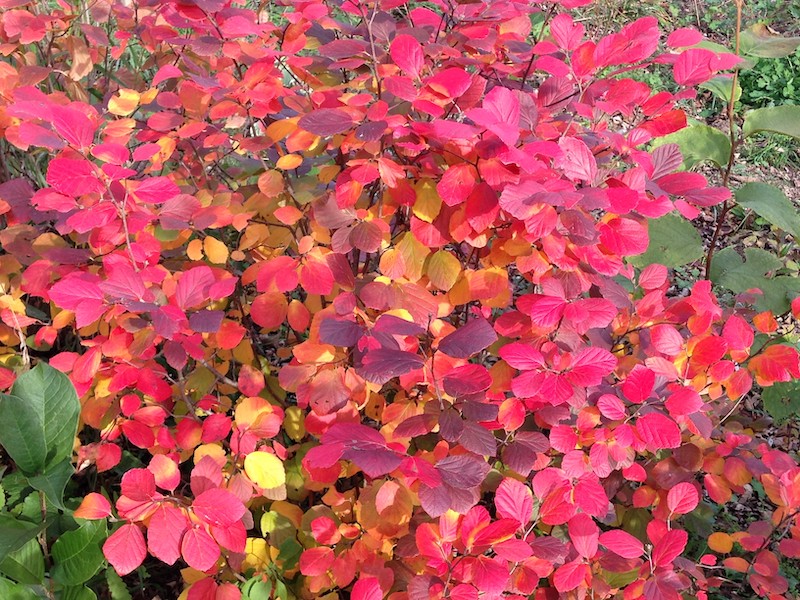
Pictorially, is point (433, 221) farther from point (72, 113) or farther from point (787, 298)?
point (787, 298)

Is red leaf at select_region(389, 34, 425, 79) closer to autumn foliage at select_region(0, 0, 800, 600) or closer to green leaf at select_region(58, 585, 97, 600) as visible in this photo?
autumn foliage at select_region(0, 0, 800, 600)

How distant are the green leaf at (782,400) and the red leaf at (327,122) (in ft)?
4.84

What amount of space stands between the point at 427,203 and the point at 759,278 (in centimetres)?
138

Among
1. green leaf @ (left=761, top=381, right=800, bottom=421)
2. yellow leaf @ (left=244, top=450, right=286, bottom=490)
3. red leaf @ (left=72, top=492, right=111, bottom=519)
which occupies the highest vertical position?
red leaf @ (left=72, top=492, right=111, bottom=519)

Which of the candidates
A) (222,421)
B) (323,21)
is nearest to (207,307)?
(222,421)

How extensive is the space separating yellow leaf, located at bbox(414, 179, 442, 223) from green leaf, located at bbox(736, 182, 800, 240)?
1255 mm

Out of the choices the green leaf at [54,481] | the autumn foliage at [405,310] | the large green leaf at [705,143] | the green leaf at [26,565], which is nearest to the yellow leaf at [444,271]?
the autumn foliage at [405,310]

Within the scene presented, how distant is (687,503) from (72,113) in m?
1.28

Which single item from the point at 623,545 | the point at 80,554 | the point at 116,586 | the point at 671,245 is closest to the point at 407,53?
the point at 623,545

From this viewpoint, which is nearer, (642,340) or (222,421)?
(222,421)

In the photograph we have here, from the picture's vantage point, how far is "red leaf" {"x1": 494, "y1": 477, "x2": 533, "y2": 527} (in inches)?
47.1

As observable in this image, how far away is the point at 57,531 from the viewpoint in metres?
1.60

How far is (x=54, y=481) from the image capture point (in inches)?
50.1

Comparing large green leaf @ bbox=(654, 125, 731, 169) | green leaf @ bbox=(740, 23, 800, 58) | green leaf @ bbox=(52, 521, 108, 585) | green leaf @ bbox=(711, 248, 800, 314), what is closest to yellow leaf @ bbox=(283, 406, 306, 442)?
green leaf @ bbox=(52, 521, 108, 585)
